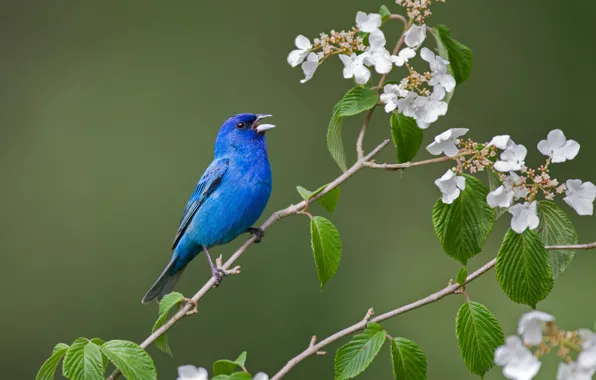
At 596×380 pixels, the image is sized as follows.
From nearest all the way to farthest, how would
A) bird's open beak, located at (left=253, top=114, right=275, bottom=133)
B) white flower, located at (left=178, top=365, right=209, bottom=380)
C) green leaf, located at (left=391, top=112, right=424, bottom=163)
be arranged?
white flower, located at (left=178, top=365, right=209, bottom=380) < green leaf, located at (left=391, top=112, right=424, bottom=163) < bird's open beak, located at (left=253, top=114, right=275, bottom=133)

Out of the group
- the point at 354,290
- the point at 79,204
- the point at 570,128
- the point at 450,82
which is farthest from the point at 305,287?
the point at 450,82

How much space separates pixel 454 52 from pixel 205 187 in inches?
72.1

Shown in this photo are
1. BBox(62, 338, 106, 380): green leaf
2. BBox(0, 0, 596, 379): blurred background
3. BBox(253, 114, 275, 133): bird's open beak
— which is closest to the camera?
BBox(62, 338, 106, 380): green leaf

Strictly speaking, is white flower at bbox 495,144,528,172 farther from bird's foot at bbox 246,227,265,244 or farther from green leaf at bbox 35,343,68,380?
bird's foot at bbox 246,227,265,244

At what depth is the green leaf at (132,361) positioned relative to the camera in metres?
1.96

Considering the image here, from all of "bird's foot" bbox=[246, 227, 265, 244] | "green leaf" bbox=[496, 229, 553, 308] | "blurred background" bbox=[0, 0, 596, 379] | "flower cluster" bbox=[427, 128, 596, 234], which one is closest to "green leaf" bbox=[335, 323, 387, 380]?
"green leaf" bbox=[496, 229, 553, 308]

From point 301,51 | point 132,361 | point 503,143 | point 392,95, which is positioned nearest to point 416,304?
point 503,143

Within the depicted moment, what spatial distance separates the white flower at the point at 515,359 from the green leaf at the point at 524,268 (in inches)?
17.8

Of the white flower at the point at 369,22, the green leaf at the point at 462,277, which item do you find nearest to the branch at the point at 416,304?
the green leaf at the point at 462,277

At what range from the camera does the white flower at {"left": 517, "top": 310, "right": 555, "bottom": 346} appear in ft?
4.52

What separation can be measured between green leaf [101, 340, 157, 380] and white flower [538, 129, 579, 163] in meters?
0.85

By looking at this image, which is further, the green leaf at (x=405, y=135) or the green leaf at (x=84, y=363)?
the green leaf at (x=405, y=135)

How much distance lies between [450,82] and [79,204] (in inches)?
347

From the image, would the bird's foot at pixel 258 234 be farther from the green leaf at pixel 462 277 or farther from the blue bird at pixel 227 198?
the green leaf at pixel 462 277
